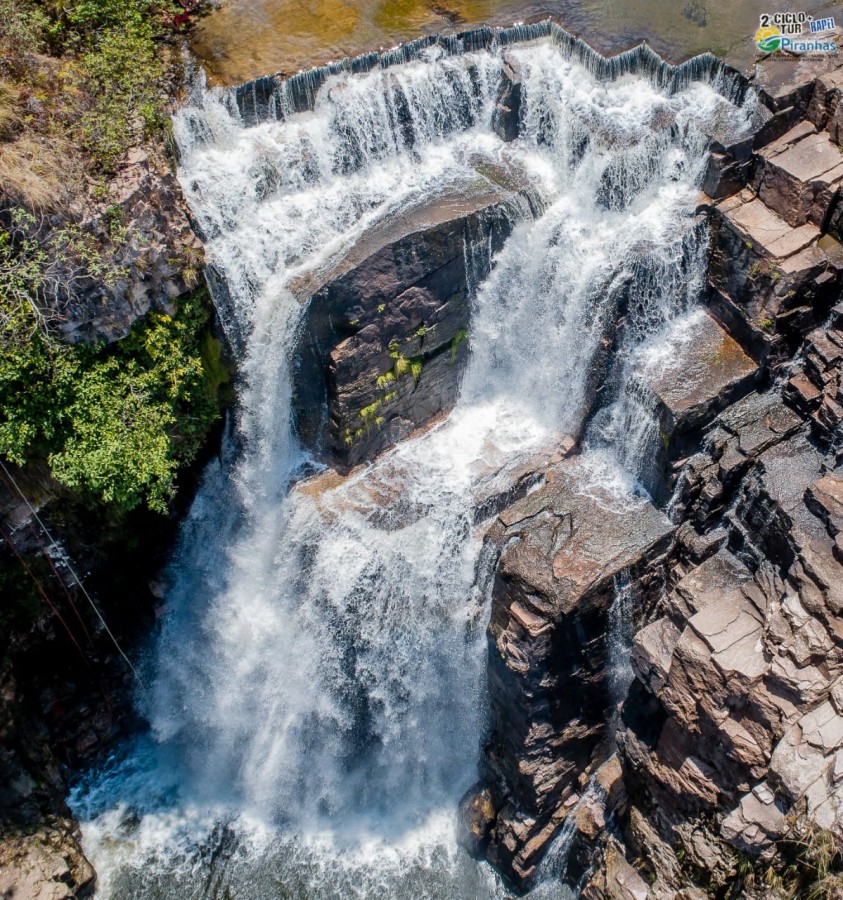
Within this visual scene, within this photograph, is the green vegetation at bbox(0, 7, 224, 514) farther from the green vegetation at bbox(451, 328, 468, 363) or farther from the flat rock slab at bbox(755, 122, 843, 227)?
the flat rock slab at bbox(755, 122, 843, 227)

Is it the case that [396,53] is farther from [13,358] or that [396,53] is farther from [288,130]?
[13,358]

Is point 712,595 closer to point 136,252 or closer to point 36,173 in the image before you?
point 136,252

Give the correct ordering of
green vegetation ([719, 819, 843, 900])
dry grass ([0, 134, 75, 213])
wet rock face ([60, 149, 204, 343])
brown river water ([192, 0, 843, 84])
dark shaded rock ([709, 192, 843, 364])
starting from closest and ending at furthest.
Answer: green vegetation ([719, 819, 843, 900]) → dry grass ([0, 134, 75, 213]) → wet rock face ([60, 149, 204, 343]) → dark shaded rock ([709, 192, 843, 364]) → brown river water ([192, 0, 843, 84])

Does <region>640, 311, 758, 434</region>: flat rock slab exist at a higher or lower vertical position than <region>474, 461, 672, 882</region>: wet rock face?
higher

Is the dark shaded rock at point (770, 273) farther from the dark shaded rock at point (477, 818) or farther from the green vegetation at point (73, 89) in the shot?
the green vegetation at point (73, 89)

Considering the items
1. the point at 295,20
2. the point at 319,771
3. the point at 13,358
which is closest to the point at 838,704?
the point at 319,771

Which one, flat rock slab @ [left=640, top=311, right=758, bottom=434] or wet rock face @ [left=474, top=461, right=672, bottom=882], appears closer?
wet rock face @ [left=474, top=461, right=672, bottom=882]

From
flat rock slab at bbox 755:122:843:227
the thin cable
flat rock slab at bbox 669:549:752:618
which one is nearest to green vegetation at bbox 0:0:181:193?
the thin cable
